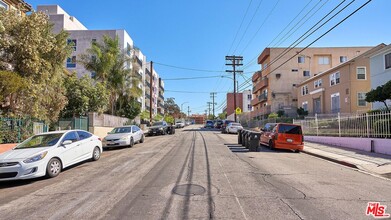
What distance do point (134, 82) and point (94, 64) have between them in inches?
220

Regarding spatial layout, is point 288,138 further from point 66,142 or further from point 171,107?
point 171,107

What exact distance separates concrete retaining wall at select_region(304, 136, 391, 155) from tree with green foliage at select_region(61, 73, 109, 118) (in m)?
18.9

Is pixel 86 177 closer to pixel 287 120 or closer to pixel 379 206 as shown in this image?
pixel 379 206

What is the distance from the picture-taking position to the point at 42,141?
10.2 metres

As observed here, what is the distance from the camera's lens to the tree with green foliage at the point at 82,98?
24.7 meters

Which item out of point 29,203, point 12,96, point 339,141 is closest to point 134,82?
point 12,96

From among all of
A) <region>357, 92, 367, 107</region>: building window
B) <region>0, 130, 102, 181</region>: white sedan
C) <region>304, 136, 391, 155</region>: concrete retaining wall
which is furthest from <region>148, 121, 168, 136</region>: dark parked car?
<region>357, 92, 367, 107</region>: building window

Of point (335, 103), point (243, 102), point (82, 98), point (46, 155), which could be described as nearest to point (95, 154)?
point (46, 155)

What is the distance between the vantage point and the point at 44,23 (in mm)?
15305

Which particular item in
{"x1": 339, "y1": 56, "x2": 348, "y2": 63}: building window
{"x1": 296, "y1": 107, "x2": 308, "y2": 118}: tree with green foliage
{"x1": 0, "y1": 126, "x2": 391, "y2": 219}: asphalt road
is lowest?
{"x1": 0, "y1": 126, "x2": 391, "y2": 219}: asphalt road

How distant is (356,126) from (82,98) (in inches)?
810

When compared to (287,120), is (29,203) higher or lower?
lower

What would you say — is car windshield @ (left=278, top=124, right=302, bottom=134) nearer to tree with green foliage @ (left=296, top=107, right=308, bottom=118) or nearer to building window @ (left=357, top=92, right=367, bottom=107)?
building window @ (left=357, top=92, right=367, bottom=107)

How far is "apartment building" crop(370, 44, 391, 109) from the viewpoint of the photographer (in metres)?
22.7
